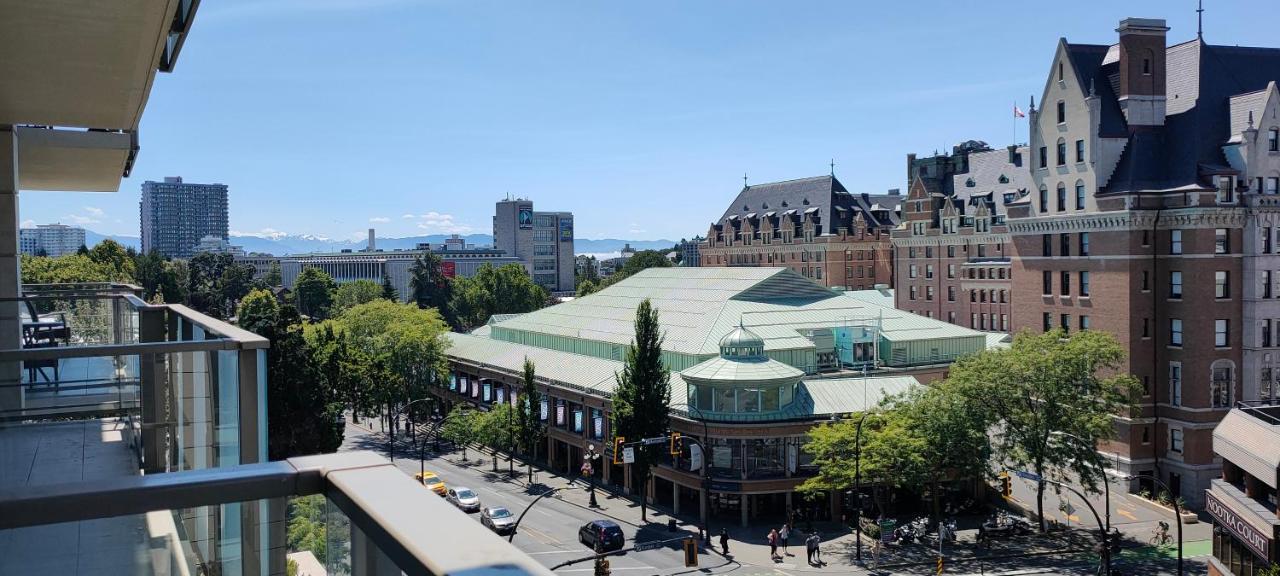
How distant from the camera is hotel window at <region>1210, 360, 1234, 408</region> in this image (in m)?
54.1

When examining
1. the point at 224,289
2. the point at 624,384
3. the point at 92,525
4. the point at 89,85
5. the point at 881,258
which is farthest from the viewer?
the point at 224,289

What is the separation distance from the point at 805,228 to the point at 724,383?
6730 cm

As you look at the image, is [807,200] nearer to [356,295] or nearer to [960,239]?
[960,239]

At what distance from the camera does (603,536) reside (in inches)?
1715

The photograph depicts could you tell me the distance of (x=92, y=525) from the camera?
3.97 meters

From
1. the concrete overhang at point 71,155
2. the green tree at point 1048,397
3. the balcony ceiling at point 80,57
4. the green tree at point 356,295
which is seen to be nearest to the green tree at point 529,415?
the green tree at point 1048,397

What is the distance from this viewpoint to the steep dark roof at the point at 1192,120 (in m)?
55.2

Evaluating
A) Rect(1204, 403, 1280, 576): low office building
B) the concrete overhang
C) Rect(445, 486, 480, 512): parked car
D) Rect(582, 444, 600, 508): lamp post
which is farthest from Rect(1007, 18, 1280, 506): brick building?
the concrete overhang

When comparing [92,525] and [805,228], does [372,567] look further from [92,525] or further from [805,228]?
[805,228]

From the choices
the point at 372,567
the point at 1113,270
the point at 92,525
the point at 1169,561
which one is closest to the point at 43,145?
the point at 92,525

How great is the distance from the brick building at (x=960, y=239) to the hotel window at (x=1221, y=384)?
27.0 meters

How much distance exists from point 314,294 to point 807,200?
7639 cm

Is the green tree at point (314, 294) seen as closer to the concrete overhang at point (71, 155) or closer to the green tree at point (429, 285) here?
the green tree at point (429, 285)

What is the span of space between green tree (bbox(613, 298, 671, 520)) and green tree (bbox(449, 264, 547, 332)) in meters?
85.1
